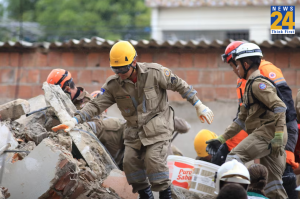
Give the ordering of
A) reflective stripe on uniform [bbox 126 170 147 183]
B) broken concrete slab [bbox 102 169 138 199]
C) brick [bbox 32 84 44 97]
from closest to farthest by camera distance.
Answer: reflective stripe on uniform [bbox 126 170 147 183] < broken concrete slab [bbox 102 169 138 199] < brick [bbox 32 84 44 97]

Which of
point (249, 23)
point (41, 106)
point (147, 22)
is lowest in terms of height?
point (41, 106)

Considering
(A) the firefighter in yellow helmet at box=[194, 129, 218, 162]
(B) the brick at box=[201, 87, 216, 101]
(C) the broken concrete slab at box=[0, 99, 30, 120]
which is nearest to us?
(C) the broken concrete slab at box=[0, 99, 30, 120]

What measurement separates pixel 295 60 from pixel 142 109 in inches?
171

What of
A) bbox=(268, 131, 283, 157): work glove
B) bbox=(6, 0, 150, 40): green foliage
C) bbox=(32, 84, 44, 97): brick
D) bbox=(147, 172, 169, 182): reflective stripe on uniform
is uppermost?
bbox=(6, 0, 150, 40): green foliage

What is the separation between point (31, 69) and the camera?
26.8ft

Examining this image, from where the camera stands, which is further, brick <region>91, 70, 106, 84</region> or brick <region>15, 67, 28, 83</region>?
brick <region>15, 67, 28, 83</region>

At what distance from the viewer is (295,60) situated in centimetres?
748

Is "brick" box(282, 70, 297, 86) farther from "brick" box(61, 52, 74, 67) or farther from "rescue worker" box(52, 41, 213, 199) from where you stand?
"brick" box(61, 52, 74, 67)

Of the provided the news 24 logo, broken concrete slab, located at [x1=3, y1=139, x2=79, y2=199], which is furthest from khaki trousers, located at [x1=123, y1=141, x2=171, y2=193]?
the news 24 logo

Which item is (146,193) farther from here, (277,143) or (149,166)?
(277,143)

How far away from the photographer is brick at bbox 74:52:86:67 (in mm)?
8031

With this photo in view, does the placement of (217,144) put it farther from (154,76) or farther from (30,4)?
(30,4)

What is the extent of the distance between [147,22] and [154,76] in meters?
19.0

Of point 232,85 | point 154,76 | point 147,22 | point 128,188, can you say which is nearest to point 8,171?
point 128,188
